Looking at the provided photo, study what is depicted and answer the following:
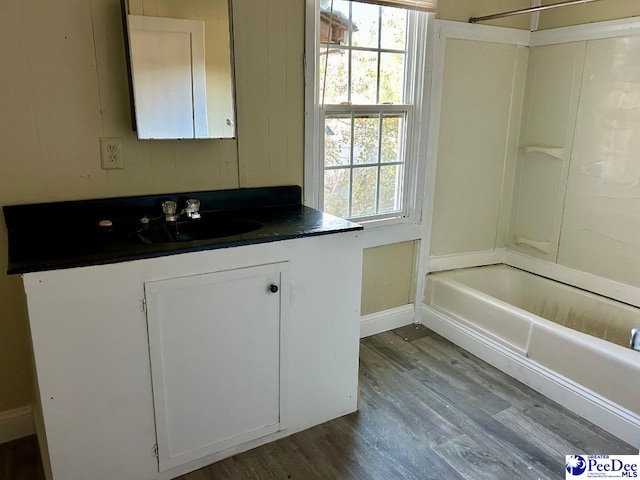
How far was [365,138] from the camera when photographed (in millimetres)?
2590

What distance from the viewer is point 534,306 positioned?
302cm

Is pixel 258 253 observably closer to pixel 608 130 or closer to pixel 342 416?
pixel 342 416

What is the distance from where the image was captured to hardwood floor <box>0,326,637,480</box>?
1812 mm

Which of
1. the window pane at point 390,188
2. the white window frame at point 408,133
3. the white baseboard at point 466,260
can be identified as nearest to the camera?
the white window frame at point 408,133

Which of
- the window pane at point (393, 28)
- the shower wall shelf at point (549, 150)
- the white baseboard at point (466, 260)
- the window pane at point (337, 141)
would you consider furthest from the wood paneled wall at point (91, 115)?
the shower wall shelf at point (549, 150)

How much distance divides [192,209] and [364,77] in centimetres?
116

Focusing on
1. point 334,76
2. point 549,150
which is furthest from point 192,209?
point 549,150

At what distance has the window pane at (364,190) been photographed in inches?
104

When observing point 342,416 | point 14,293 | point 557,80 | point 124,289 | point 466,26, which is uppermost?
point 466,26

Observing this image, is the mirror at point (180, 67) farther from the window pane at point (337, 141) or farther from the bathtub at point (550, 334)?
the bathtub at point (550, 334)

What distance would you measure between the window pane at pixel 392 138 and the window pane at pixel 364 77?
17 cm

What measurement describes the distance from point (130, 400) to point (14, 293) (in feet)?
2.27

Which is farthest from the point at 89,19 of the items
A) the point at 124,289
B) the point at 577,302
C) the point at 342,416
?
the point at 577,302

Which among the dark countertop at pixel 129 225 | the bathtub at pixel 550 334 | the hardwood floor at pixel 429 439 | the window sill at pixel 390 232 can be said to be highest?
the dark countertop at pixel 129 225
